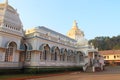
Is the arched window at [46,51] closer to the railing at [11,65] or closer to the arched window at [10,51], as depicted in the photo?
the railing at [11,65]

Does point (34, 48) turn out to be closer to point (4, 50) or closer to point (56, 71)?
point (4, 50)

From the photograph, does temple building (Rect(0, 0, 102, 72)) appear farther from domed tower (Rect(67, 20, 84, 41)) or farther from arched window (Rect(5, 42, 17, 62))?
domed tower (Rect(67, 20, 84, 41))

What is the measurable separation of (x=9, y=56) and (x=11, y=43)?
5.88ft

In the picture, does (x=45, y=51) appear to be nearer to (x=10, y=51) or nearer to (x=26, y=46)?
(x=26, y=46)

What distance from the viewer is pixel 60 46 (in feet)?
96.0

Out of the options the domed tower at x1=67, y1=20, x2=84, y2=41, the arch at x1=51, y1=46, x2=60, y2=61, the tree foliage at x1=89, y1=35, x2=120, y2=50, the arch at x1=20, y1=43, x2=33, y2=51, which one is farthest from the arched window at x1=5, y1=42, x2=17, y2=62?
the tree foliage at x1=89, y1=35, x2=120, y2=50

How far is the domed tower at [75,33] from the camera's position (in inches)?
1734

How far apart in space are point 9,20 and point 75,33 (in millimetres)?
24680

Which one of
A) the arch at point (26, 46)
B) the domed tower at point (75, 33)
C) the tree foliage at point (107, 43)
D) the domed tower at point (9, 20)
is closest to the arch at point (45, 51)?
the arch at point (26, 46)

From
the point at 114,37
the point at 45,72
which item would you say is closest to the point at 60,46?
the point at 45,72

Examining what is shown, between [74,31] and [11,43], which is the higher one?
[74,31]

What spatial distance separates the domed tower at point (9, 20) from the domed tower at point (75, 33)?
22.1m

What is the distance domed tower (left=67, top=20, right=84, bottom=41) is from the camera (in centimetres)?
4403

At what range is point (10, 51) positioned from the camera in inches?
853
